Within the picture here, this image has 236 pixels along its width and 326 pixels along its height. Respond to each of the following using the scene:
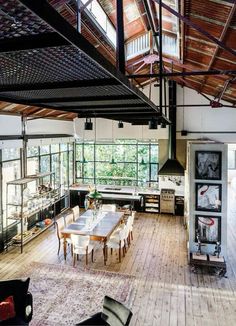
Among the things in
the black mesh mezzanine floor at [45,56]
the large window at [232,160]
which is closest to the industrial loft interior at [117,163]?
the black mesh mezzanine floor at [45,56]

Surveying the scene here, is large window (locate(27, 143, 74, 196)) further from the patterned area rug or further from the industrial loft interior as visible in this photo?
the patterned area rug

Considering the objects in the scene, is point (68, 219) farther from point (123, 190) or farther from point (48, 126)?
Answer: point (123, 190)

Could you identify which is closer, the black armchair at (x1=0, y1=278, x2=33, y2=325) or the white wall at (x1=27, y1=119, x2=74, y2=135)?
the black armchair at (x1=0, y1=278, x2=33, y2=325)

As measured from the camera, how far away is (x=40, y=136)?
978 cm

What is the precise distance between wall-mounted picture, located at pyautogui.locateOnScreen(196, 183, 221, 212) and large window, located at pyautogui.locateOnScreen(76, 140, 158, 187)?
207 inches

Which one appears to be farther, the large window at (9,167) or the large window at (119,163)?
the large window at (119,163)

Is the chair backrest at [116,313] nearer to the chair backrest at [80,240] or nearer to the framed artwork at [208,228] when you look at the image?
the chair backrest at [80,240]

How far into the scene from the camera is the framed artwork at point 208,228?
7.03m

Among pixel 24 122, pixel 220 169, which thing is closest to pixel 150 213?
pixel 220 169

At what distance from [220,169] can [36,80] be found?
6.31 meters

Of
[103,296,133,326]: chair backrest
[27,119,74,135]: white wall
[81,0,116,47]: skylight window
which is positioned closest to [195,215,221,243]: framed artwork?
[103,296,133,326]: chair backrest

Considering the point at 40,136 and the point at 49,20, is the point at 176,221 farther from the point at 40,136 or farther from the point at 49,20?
the point at 49,20

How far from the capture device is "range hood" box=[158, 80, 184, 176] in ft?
36.2

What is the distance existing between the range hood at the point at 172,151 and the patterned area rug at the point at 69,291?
5.55m
